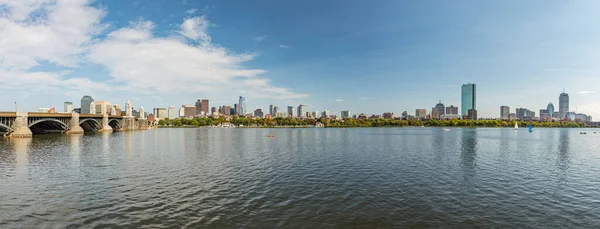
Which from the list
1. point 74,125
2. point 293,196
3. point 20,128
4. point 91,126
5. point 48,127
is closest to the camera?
point 293,196

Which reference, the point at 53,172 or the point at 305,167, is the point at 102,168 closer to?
the point at 53,172

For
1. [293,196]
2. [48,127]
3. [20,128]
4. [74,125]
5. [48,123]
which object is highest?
[48,123]

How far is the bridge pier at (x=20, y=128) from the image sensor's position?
98606 mm

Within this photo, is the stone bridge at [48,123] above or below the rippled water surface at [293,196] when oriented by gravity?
above

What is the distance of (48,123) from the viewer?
462 ft

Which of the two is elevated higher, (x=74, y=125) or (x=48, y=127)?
(x=74, y=125)

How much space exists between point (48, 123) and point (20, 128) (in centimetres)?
4905

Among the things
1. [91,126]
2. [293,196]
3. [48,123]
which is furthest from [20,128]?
[293,196]

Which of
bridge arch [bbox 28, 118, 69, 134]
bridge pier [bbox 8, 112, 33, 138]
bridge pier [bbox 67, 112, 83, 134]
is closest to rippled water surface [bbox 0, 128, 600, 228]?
bridge pier [bbox 8, 112, 33, 138]

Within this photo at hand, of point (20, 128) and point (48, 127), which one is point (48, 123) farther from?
point (20, 128)

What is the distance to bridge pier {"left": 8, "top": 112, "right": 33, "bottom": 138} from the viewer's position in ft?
324

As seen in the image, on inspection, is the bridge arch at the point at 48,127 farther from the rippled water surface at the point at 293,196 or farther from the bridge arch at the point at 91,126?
the rippled water surface at the point at 293,196

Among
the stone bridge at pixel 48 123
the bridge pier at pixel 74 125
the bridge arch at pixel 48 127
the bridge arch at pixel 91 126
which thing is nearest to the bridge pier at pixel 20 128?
the stone bridge at pixel 48 123

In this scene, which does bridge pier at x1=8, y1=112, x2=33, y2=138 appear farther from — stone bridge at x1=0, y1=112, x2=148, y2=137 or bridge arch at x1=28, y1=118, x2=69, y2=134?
bridge arch at x1=28, y1=118, x2=69, y2=134
